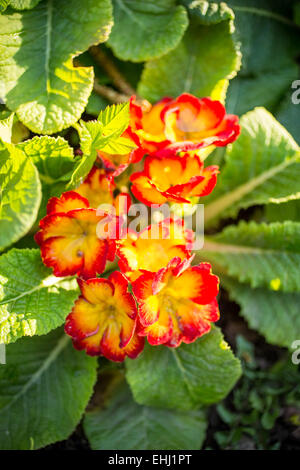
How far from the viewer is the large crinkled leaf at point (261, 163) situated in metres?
1.81

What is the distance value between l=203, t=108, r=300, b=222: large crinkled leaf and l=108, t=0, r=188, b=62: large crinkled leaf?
0.40 meters

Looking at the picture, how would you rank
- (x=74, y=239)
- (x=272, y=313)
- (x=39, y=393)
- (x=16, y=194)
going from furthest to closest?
1. (x=272, y=313)
2. (x=39, y=393)
3. (x=74, y=239)
4. (x=16, y=194)

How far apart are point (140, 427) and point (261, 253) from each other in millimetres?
785

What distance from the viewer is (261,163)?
1.87 meters

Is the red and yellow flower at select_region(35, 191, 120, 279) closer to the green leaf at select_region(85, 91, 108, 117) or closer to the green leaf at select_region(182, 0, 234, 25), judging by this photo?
the green leaf at select_region(85, 91, 108, 117)

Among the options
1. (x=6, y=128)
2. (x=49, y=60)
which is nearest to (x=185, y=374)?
(x=6, y=128)

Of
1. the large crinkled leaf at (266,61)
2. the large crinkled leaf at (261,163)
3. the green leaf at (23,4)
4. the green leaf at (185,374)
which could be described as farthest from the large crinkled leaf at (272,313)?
the green leaf at (23,4)

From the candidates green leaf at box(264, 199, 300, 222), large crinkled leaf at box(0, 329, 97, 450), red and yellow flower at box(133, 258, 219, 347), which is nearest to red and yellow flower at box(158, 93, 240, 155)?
red and yellow flower at box(133, 258, 219, 347)

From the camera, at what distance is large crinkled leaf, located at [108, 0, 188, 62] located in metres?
1.71

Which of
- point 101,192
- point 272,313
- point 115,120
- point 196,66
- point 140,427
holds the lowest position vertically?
point 140,427

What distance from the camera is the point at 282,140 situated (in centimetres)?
182

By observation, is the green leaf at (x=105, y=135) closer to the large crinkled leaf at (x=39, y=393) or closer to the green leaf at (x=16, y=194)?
the green leaf at (x=16, y=194)

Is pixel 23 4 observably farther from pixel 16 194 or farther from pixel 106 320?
pixel 106 320
